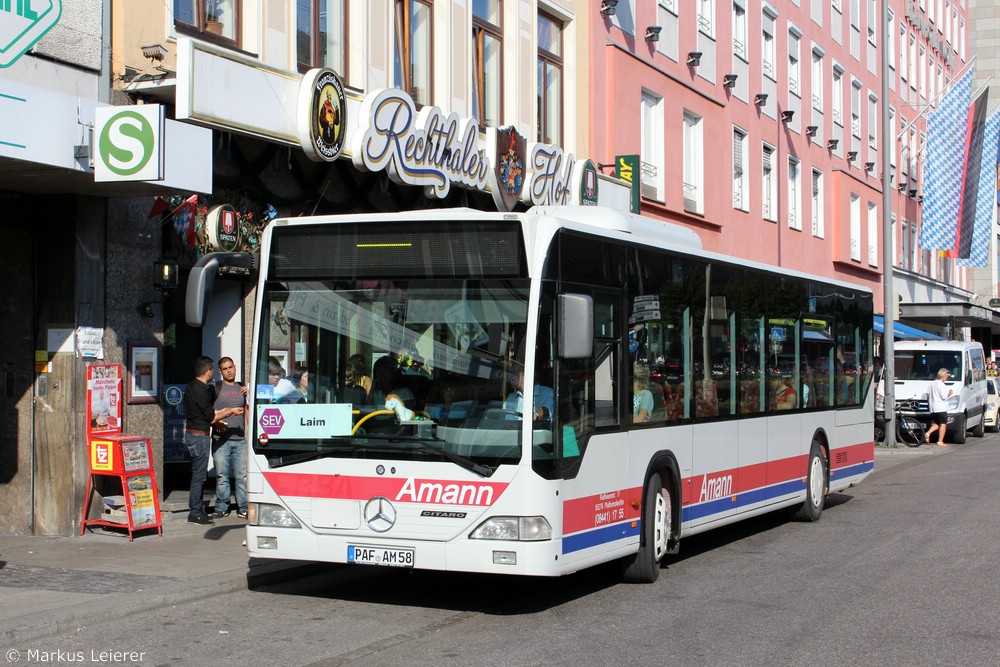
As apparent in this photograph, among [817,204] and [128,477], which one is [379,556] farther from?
[817,204]

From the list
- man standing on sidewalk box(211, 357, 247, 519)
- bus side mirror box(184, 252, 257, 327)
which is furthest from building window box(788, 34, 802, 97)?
bus side mirror box(184, 252, 257, 327)

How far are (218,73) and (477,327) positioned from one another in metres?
6.03

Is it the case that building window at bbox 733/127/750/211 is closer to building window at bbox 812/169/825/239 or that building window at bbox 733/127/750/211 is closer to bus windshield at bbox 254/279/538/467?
building window at bbox 812/169/825/239

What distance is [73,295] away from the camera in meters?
12.2

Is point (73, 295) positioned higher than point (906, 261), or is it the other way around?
point (906, 261)

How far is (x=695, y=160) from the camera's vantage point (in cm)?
2842

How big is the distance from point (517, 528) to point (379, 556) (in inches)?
39.7

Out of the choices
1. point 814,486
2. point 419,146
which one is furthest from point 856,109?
point 814,486

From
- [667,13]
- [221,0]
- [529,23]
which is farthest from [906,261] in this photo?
[221,0]

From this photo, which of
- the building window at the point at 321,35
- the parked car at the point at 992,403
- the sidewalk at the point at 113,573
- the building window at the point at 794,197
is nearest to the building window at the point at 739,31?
the building window at the point at 794,197

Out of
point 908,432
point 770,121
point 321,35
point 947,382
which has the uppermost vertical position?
point 770,121

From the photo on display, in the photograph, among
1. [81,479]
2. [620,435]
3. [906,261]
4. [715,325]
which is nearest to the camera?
[620,435]

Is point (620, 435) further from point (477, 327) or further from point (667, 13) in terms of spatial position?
point (667, 13)

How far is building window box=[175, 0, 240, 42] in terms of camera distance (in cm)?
1359
